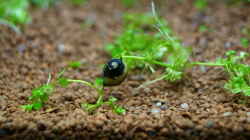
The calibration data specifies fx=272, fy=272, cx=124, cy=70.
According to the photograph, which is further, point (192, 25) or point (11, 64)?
point (192, 25)

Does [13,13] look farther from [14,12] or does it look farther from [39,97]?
[39,97]

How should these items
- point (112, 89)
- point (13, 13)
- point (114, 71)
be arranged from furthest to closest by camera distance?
point (13, 13) → point (112, 89) → point (114, 71)

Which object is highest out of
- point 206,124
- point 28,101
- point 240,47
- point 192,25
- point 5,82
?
point 192,25

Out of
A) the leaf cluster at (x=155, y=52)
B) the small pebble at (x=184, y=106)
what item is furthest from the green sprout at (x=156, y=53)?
the small pebble at (x=184, y=106)

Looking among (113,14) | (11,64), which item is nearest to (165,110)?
(11,64)

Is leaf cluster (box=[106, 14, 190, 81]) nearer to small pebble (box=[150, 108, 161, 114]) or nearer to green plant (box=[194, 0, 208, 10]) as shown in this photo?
small pebble (box=[150, 108, 161, 114])

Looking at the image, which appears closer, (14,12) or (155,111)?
(155,111)

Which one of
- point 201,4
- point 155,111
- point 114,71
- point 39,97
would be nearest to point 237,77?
point 155,111

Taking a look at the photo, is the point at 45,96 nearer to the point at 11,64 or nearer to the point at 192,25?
the point at 11,64

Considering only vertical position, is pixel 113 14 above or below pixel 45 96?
above
